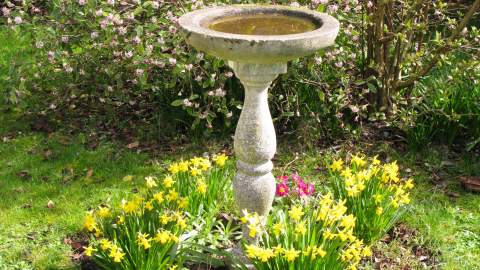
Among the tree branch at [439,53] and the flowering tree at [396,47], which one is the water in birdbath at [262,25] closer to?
the flowering tree at [396,47]

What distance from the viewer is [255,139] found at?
97.3 inches

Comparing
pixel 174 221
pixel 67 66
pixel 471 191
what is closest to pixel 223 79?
pixel 67 66

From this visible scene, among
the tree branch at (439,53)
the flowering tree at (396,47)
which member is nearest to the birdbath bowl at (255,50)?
the flowering tree at (396,47)

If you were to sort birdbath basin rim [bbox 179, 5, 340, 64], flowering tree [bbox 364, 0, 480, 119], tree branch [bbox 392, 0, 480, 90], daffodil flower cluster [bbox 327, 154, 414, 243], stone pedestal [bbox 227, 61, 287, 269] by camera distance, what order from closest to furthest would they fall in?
1. birdbath basin rim [bbox 179, 5, 340, 64]
2. stone pedestal [bbox 227, 61, 287, 269]
3. daffodil flower cluster [bbox 327, 154, 414, 243]
4. tree branch [bbox 392, 0, 480, 90]
5. flowering tree [bbox 364, 0, 480, 119]

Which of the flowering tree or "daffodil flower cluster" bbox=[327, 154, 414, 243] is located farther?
the flowering tree

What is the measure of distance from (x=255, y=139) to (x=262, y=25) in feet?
2.35

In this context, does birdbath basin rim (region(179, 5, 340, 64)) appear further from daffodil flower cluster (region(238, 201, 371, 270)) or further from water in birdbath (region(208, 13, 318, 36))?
daffodil flower cluster (region(238, 201, 371, 270))

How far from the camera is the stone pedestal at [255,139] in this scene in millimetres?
2354

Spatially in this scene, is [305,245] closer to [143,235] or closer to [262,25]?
[143,235]

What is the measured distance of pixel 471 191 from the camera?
3602 mm

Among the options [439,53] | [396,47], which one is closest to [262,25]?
[396,47]

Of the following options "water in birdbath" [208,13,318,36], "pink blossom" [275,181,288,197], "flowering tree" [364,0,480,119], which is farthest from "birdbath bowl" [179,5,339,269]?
"flowering tree" [364,0,480,119]

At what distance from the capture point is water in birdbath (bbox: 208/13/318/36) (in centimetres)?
Answer: 250

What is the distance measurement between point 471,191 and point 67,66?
12.6 feet
